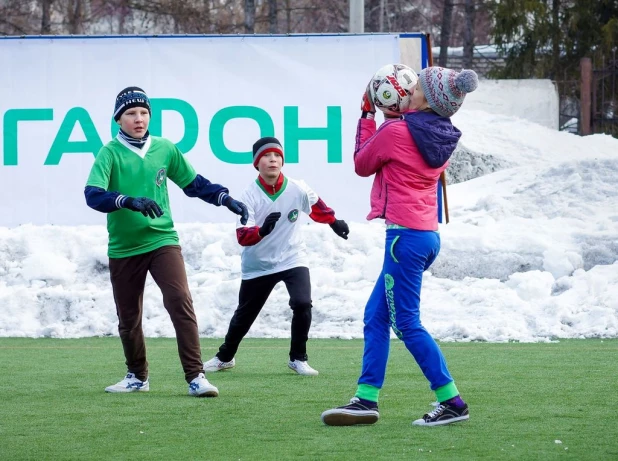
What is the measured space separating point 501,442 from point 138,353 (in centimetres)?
292

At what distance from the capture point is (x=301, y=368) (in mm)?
8602

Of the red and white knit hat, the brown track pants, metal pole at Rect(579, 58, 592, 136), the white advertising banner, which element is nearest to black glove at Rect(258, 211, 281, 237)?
the brown track pants

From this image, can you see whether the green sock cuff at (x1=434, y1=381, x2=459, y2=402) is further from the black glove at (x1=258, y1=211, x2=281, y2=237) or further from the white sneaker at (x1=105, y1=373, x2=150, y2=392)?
the white sneaker at (x1=105, y1=373, x2=150, y2=392)

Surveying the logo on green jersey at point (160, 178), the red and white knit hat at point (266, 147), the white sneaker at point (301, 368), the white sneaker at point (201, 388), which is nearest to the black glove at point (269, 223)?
the logo on green jersey at point (160, 178)

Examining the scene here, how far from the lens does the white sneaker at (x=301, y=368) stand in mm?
8562

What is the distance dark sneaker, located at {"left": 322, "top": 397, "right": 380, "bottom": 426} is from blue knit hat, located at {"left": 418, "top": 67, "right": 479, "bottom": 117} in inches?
62.8

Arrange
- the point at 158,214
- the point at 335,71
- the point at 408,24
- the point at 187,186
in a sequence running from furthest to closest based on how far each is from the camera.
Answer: the point at 408,24
the point at 335,71
the point at 187,186
the point at 158,214

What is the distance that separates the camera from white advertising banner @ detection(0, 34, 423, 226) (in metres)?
14.8

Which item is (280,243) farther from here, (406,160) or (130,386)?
(406,160)

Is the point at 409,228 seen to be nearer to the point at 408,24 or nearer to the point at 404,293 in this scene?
the point at 404,293

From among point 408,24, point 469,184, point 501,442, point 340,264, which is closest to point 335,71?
point 340,264

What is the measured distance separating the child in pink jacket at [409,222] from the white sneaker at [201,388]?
133cm

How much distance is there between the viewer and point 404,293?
6.08m

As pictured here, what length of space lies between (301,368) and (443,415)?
2645mm
